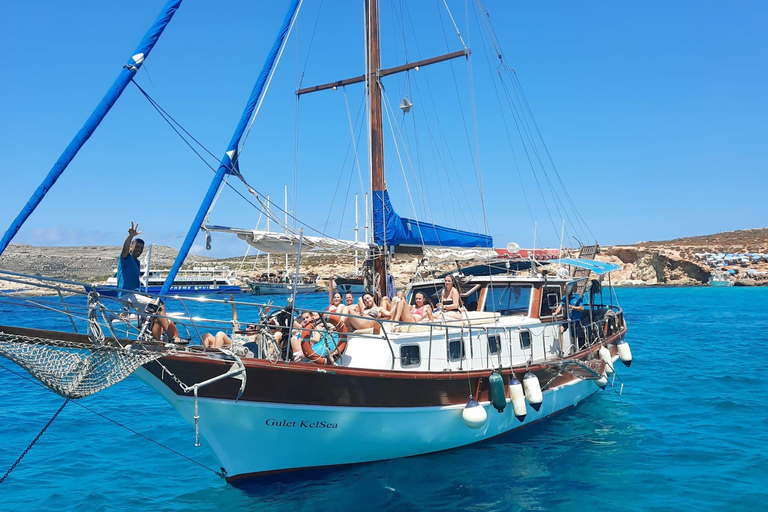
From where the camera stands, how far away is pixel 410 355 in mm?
9844

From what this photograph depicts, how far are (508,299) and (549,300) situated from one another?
95 cm

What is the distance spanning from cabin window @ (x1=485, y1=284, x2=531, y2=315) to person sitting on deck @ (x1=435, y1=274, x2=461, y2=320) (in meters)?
1.03

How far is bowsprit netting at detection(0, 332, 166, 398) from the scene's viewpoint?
6.30m

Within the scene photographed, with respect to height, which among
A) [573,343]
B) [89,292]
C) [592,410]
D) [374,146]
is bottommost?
[592,410]

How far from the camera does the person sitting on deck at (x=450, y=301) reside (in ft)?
36.0

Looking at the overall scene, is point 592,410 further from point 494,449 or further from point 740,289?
point 740,289

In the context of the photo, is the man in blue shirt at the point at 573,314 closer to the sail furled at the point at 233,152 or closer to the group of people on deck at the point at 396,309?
the group of people on deck at the point at 396,309

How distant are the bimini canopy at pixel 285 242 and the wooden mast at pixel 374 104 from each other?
7.00 feet

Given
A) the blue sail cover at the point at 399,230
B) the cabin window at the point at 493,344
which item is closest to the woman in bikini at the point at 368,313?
the blue sail cover at the point at 399,230

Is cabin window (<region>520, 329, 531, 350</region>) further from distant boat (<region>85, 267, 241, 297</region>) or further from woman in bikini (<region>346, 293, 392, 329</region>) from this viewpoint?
distant boat (<region>85, 267, 241, 297</region>)

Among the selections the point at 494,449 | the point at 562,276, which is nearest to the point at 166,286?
the point at 494,449

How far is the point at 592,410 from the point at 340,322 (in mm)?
8370

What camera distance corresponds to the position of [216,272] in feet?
229

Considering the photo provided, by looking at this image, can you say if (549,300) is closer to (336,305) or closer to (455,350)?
(455,350)
